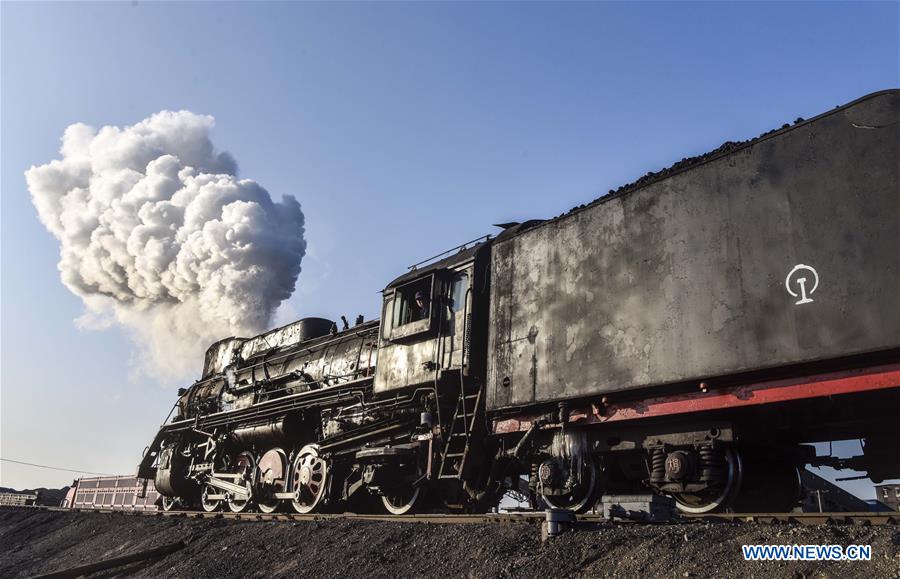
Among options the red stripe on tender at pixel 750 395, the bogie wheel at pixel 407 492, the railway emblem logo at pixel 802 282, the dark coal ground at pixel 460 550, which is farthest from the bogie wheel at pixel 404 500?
the railway emblem logo at pixel 802 282

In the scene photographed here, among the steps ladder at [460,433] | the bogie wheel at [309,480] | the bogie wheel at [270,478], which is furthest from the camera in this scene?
the bogie wheel at [270,478]

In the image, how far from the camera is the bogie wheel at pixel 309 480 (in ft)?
33.5

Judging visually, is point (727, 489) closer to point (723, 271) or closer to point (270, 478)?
point (723, 271)

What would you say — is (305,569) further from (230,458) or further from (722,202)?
(230,458)

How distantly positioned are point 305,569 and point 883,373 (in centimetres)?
537

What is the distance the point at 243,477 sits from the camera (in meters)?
12.2

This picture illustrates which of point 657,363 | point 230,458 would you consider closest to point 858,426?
point 657,363

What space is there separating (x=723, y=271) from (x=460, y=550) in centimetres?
341

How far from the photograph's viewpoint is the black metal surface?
493cm

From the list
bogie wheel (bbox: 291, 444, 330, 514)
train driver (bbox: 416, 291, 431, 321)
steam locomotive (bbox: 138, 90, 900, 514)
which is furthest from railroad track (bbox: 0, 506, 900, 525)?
train driver (bbox: 416, 291, 431, 321)

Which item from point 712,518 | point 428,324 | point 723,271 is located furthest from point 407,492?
point 723,271

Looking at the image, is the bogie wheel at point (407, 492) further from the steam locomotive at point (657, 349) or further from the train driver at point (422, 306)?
the train driver at point (422, 306)

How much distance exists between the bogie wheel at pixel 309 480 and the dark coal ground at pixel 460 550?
4.73 ft

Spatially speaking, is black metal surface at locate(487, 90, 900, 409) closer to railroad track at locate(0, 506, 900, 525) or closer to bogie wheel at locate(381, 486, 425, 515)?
railroad track at locate(0, 506, 900, 525)
